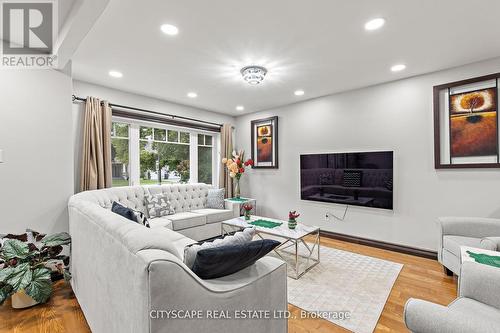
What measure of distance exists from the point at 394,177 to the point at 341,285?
192cm

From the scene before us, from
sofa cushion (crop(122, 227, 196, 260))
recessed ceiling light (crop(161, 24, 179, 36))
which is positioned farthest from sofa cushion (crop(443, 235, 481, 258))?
recessed ceiling light (crop(161, 24, 179, 36))

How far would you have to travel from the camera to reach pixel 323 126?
167 inches

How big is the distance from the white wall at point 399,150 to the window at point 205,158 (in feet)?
6.43

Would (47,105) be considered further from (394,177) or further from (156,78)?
(394,177)

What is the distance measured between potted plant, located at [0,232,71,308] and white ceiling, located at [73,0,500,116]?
82.0 inches

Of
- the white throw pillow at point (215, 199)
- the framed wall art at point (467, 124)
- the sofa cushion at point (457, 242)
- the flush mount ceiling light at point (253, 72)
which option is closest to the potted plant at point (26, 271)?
the white throw pillow at point (215, 199)

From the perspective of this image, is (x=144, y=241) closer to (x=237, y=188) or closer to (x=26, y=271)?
(x=26, y=271)

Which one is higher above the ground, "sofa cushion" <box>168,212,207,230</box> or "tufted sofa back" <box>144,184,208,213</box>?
A: "tufted sofa back" <box>144,184,208,213</box>

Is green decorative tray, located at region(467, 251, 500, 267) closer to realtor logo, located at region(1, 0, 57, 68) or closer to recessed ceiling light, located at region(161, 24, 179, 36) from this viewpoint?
recessed ceiling light, located at region(161, 24, 179, 36)

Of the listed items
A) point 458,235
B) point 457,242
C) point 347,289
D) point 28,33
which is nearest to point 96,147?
point 28,33

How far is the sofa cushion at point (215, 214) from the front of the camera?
3.87 m

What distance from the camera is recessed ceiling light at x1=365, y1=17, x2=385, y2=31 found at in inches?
80.4

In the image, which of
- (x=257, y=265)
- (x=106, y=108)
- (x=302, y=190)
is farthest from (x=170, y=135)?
(x=257, y=265)

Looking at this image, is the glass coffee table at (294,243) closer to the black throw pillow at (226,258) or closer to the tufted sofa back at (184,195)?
the tufted sofa back at (184,195)
